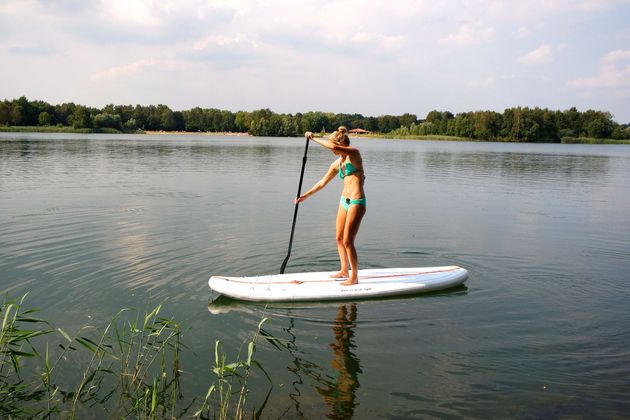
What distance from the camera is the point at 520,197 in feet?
68.4

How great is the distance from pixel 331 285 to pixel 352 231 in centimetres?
96

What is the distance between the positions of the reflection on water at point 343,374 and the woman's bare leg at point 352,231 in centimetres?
94

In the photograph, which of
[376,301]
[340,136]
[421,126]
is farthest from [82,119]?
[376,301]

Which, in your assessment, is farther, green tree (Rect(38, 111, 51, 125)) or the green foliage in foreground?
green tree (Rect(38, 111, 51, 125))

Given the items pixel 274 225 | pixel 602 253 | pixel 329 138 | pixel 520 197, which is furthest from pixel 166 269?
pixel 520 197

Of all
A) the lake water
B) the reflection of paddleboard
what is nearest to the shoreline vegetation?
the lake water

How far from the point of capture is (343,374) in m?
5.71

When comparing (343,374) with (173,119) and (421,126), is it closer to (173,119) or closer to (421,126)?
(421,126)

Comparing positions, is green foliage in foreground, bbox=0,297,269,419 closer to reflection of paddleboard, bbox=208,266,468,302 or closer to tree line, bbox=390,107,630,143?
reflection of paddleboard, bbox=208,266,468,302

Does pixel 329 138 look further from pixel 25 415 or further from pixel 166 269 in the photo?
pixel 25 415

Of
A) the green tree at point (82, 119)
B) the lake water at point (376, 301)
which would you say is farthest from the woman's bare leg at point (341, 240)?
the green tree at point (82, 119)

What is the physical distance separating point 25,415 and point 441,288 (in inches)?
251

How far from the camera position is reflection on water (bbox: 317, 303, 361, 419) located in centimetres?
506

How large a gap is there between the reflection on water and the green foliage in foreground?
85 centimetres
